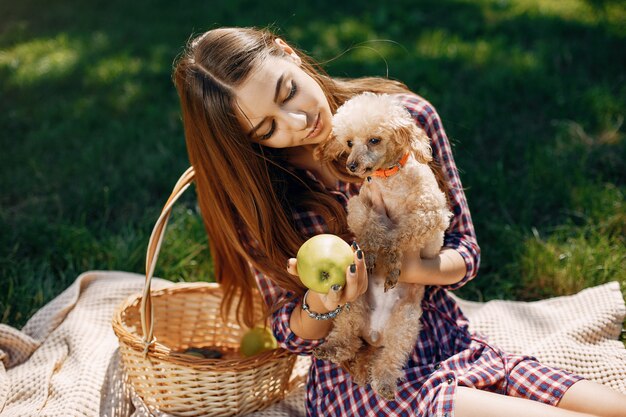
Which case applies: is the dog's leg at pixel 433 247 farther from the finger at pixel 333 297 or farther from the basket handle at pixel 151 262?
the basket handle at pixel 151 262

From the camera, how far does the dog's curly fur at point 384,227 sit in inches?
78.0

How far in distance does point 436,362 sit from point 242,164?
1083mm

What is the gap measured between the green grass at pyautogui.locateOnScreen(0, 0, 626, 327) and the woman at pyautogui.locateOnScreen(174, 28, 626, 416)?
0.51 m

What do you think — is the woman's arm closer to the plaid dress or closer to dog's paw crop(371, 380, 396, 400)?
the plaid dress

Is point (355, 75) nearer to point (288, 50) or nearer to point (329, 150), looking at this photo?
point (288, 50)

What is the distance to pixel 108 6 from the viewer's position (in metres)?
7.13

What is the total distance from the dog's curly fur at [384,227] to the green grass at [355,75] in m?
0.69

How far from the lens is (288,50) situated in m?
2.52

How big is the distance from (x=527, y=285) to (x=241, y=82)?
6.69 ft

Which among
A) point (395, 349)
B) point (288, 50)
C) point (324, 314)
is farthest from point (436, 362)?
point (288, 50)

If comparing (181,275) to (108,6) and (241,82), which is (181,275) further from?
(108,6)

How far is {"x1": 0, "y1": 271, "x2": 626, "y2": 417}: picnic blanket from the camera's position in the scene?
270 centimetres

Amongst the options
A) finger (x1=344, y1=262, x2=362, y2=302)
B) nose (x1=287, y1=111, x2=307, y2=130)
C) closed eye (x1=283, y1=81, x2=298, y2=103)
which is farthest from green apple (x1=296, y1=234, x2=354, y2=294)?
closed eye (x1=283, y1=81, x2=298, y2=103)

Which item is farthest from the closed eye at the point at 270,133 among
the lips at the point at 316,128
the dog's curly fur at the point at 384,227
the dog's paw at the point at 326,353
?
the dog's paw at the point at 326,353
